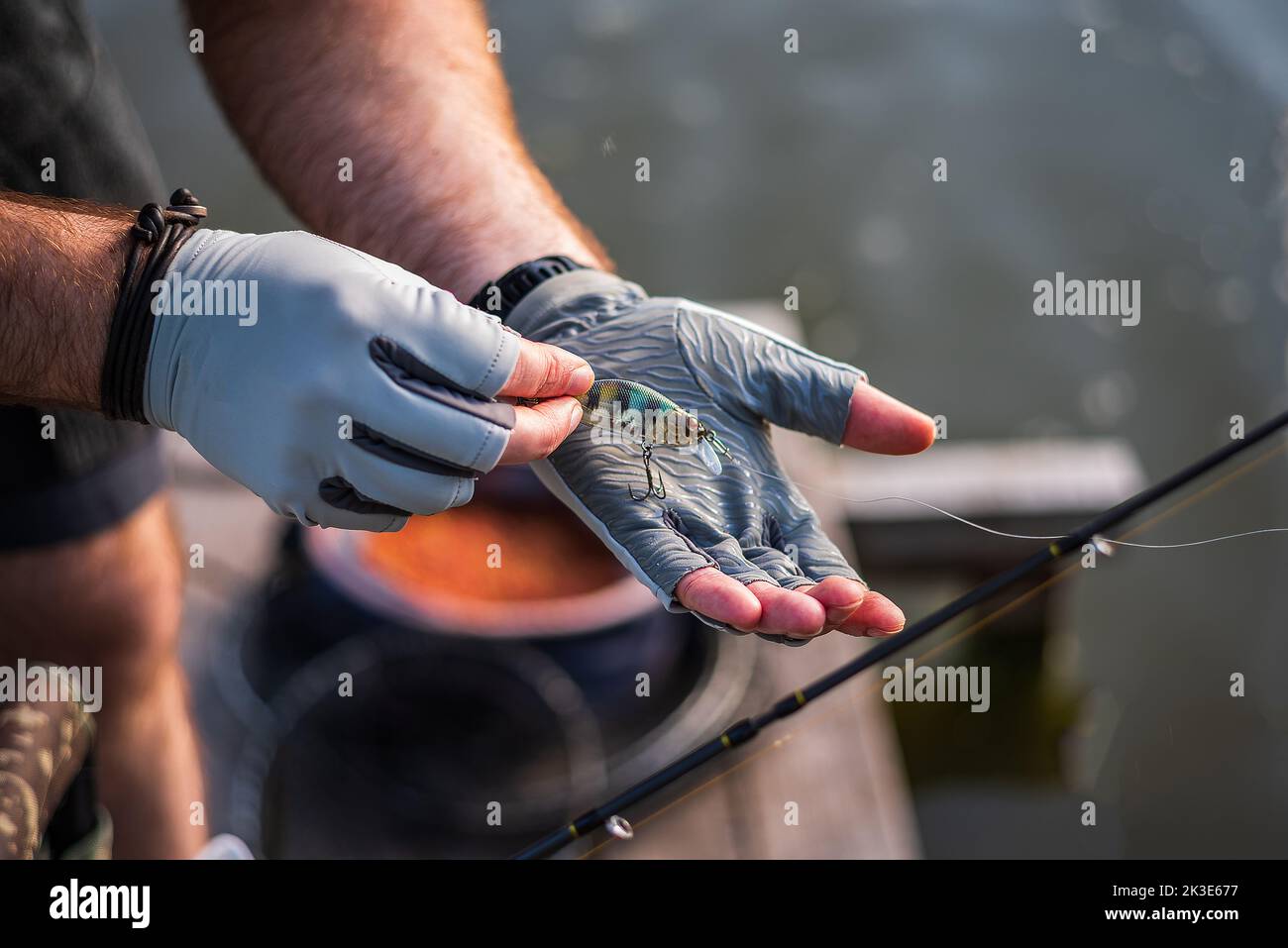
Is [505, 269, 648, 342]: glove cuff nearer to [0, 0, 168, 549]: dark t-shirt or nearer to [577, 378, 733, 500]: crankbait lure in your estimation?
[577, 378, 733, 500]: crankbait lure

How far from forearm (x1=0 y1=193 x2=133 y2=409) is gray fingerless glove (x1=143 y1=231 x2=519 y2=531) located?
49 mm

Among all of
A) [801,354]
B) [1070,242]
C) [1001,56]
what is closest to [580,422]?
[801,354]

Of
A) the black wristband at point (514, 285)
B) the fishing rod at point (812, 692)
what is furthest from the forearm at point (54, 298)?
the fishing rod at point (812, 692)

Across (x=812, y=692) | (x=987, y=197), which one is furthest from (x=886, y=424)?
(x=987, y=197)

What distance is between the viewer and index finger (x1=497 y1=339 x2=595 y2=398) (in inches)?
32.5

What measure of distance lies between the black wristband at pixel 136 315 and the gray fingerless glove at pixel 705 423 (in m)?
0.36

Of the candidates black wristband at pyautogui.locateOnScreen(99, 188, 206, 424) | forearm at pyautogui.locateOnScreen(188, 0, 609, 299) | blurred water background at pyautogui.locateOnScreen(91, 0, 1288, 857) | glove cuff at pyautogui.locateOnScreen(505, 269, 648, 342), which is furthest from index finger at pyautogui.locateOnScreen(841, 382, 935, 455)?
blurred water background at pyautogui.locateOnScreen(91, 0, 1288, 857)

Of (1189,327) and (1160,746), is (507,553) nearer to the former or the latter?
(1160,746)

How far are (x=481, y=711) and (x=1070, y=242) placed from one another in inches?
90.8

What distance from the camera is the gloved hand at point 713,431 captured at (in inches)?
35.2

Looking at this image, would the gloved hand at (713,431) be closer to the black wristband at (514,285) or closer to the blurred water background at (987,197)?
the black wristband at (514,285)

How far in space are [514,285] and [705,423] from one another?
0.91 ft

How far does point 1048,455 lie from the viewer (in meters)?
1.90

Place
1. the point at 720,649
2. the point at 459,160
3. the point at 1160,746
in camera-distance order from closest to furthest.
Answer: the point at 459,160 → the point at 720,649 → the point at 1160,746
